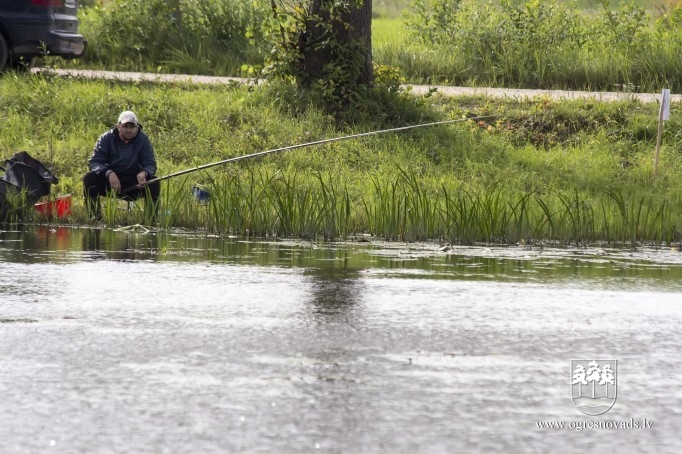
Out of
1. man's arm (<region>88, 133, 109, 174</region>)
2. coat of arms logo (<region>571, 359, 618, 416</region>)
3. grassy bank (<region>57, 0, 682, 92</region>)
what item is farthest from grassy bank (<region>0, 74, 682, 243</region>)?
coat of arms logo (<region>571, 359, 618, 416</region>)

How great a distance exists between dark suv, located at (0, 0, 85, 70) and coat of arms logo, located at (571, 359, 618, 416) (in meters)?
13.2

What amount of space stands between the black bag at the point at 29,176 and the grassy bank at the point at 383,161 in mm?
273

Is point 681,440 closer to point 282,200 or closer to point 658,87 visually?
point 282,200

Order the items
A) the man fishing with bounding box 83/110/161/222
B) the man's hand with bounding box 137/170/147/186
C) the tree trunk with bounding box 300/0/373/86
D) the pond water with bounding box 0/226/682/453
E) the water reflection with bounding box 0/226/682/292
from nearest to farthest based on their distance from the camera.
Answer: the pond water with bounding box 0/226/682/453 < the water reflection with bounding box 0/226/682/292 < the man's hand with bounding box 137/170/147/186 < the man fishing with bounding box 83/110/161/222 < the tree trunk with bounding box 300/0/373/86

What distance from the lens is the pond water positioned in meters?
5.62

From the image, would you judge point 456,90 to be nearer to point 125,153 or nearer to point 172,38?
point 172,38

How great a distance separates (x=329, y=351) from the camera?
7.10m

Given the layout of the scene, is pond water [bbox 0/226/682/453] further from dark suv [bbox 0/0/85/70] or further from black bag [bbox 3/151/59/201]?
dark suv [bbox 0/0/85/70]

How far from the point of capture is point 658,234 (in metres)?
12.8

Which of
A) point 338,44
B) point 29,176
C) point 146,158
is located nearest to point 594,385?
point 146,158

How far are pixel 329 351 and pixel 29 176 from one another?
697cm

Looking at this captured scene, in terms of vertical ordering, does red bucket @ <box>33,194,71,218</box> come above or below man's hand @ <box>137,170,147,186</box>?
below

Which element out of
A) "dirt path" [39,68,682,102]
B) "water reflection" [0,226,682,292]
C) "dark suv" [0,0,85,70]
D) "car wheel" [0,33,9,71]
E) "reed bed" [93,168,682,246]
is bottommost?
"water reflection" [0,226,682,292]

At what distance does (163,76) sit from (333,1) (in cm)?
369
